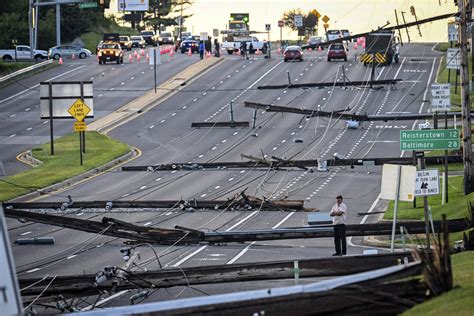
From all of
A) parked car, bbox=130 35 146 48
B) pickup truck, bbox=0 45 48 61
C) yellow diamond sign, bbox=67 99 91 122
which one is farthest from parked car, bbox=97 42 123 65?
yellow diamond sign, bbox=67 99 91 122

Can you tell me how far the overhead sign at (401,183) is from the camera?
92.6 feet

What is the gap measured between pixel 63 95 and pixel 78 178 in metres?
8.98

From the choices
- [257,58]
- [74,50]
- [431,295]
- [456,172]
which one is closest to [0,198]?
[456,172]

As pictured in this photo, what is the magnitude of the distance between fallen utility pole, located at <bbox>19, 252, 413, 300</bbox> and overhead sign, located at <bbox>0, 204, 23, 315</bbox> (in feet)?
31.1

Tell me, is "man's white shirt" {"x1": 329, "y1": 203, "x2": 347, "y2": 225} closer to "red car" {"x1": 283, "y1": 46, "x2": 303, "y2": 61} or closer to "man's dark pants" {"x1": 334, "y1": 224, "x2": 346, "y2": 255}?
"man's dark pants" {"x1": 334, "y1": 224, "x2": 346, "y2": 255}

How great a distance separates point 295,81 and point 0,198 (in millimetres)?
43235

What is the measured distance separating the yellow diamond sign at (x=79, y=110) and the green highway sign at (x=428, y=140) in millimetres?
30023

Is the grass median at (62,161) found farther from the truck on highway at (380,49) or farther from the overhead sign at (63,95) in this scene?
the truck on highway at (380,49)

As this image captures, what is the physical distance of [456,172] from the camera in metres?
51.3

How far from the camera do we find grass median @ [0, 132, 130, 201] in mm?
51938

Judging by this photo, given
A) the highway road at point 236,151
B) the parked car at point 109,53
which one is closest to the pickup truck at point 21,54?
the parked car at point 109,53

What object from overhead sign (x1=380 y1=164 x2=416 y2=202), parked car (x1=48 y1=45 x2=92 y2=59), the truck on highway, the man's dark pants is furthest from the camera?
parked car (x1=48 y1=45 x2=92 y2=59)

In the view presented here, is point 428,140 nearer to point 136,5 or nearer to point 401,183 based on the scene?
point 401,183

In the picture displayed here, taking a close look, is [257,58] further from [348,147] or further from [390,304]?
[390,304]
